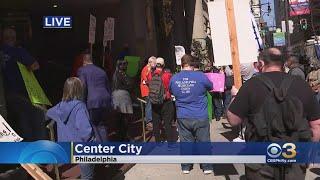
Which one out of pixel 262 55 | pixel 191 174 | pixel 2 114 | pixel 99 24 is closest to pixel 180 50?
pixel 99 24

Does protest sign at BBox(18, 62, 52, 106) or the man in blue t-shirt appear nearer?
protest sign at BBox(18, 62, 52, 106)

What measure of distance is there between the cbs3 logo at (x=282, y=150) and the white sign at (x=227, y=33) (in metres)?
2.35

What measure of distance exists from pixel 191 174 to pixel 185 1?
1674cm

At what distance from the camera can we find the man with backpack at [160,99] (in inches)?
365

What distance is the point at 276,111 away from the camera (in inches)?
164

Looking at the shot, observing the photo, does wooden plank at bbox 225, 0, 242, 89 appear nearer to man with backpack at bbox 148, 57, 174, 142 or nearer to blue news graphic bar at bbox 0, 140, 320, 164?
blue news graphic bar at bbox 0, 140, 320, 164

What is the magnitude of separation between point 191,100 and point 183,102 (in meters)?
0.13

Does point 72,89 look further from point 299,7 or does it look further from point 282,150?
point 299,7

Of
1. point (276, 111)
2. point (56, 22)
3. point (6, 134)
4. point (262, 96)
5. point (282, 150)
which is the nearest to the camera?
point (276, 111)

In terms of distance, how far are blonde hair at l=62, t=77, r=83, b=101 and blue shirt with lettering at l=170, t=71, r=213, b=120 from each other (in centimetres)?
192

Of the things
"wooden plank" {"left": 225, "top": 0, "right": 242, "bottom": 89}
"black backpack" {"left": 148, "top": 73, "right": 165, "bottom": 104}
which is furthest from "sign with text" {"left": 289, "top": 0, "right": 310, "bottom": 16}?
"wooden plank" {"left": 225, "top": 0, "right": 242, "bottom": 89}

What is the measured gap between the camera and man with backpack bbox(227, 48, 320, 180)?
4.16 m

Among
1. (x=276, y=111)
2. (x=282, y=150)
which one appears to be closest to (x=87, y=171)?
(x=282, y=150)

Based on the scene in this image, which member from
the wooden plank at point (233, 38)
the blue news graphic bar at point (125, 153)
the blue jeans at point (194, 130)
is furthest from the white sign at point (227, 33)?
the blue news graphic bar at point (125, 153)
